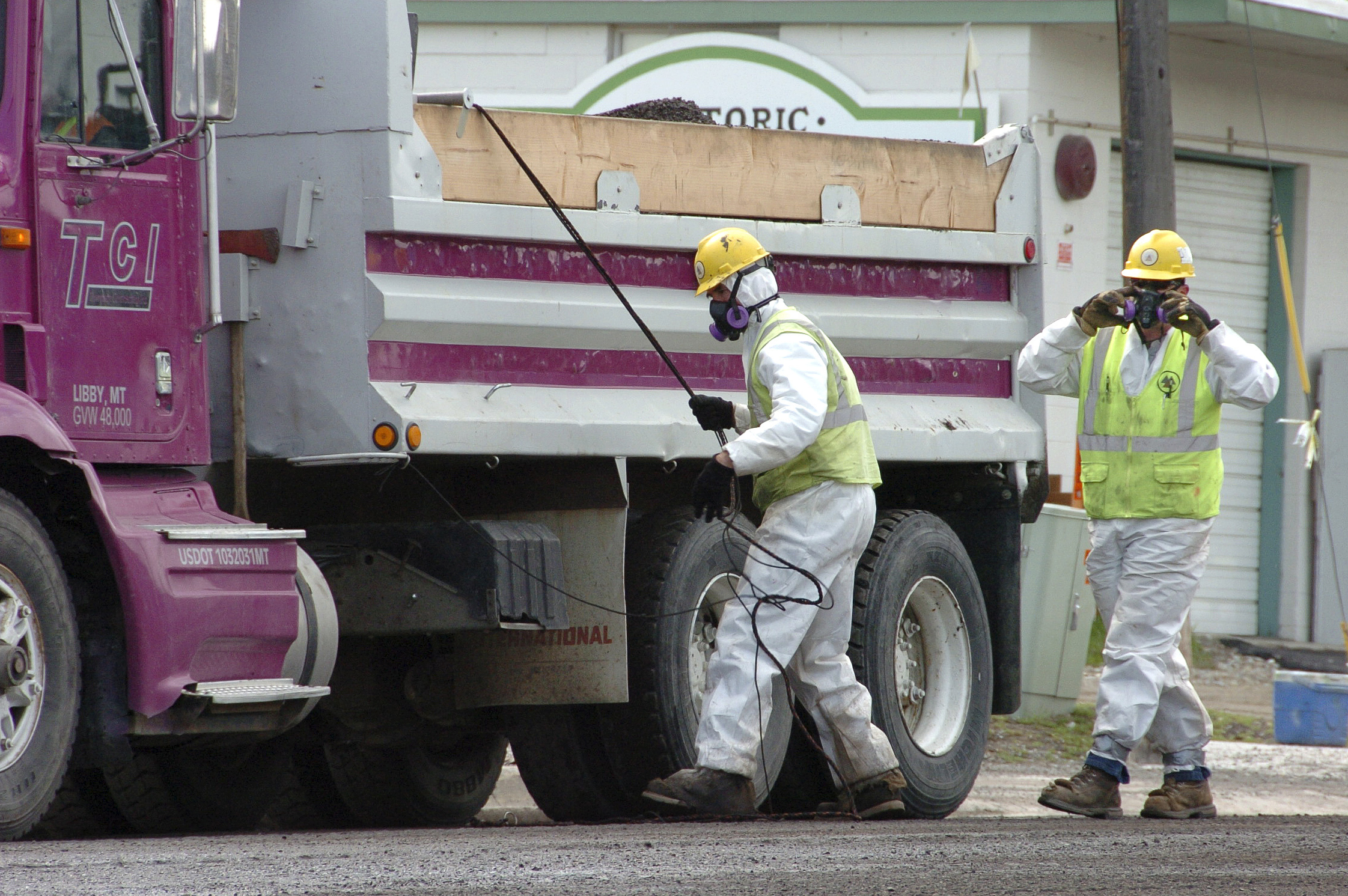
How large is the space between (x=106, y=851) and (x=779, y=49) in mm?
9751

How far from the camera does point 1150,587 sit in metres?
7.29

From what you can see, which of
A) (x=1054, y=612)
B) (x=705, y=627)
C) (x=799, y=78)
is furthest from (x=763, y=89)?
(x=705, y=627)

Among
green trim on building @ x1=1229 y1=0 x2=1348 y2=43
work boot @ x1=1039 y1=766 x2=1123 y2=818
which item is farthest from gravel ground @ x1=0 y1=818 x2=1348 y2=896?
green trim on building @ x1=1229 y1=0 x2=1348 y2=43

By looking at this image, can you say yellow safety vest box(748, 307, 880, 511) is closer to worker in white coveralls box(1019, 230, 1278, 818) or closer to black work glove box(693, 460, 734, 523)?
black work glove box(693, 460, 734, 523)

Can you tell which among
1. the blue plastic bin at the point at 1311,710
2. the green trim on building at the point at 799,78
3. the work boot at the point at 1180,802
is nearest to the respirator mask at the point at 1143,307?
the work boot at the point at 1180,802

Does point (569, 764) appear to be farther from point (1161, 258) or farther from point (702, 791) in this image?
point (1161, 258)

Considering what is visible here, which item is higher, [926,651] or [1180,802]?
[926,651]

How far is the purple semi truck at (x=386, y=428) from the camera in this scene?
543 cm

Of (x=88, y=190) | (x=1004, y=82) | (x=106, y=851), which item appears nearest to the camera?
(x=106, y=851)

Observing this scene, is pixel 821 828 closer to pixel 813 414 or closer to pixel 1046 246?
pixel 813 414

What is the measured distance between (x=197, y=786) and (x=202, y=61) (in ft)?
8.08

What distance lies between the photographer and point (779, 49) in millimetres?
13766

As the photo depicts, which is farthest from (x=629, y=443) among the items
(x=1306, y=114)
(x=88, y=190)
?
(x=1306, y=114)

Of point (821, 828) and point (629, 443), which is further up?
point (629, 443)
